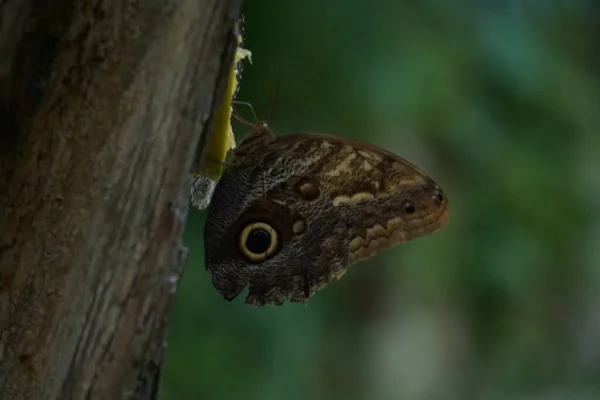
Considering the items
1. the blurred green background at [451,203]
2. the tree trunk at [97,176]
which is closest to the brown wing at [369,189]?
the tree trunk at [97,176]

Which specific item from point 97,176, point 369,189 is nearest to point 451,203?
point 369,189

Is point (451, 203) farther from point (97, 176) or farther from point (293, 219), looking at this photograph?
point (97, 176)

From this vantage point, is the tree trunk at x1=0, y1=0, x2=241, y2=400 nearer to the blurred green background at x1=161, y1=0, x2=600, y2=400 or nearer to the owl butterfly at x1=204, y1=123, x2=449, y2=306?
the owl butterfly at x1=204, y1=123, x2=449, y2=306

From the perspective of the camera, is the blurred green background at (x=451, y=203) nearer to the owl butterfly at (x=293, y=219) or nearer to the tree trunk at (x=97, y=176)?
the owl butterfly at (x=293, y=219)

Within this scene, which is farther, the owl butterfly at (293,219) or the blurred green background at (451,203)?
the blurred green background at (451,203)

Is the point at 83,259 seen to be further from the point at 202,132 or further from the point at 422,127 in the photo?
the point at 422,127

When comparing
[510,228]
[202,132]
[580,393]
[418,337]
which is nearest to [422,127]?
[510,228]
